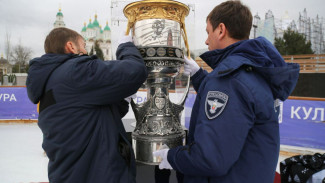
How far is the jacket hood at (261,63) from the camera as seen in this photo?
0.97m

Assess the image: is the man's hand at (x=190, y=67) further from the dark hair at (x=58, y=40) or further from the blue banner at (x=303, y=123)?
the blue banner at (x=303, y=123)

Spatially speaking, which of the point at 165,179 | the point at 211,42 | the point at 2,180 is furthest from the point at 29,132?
the point at 211,42

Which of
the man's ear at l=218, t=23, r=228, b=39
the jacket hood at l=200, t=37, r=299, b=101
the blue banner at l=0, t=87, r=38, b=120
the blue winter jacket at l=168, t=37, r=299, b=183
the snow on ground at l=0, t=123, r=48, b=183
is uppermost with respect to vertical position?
the man's ear at l=218, t=23, r=228, b=39

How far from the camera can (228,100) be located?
93 centimetres

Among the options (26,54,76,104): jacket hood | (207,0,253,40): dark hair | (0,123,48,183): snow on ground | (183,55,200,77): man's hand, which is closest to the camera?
(207,0,253,40): dark hair

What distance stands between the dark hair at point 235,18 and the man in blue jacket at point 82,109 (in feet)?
1.46

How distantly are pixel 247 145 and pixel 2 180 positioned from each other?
368 centimetres

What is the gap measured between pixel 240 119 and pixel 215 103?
0.37 ft

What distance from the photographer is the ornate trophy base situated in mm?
1537

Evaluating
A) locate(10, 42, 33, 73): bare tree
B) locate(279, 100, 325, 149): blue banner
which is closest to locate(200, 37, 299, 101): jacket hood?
locate(279, 100, 325, 149): blue banner

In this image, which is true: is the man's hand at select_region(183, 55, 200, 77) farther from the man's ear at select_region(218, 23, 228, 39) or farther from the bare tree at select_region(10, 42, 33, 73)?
the bare tree at select_region(10, 42, 33, 73)

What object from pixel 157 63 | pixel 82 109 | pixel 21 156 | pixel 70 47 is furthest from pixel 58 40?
pixel 21 156

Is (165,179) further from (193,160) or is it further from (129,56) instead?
(129,56)

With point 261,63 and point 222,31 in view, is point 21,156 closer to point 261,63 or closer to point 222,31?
point 222,31
